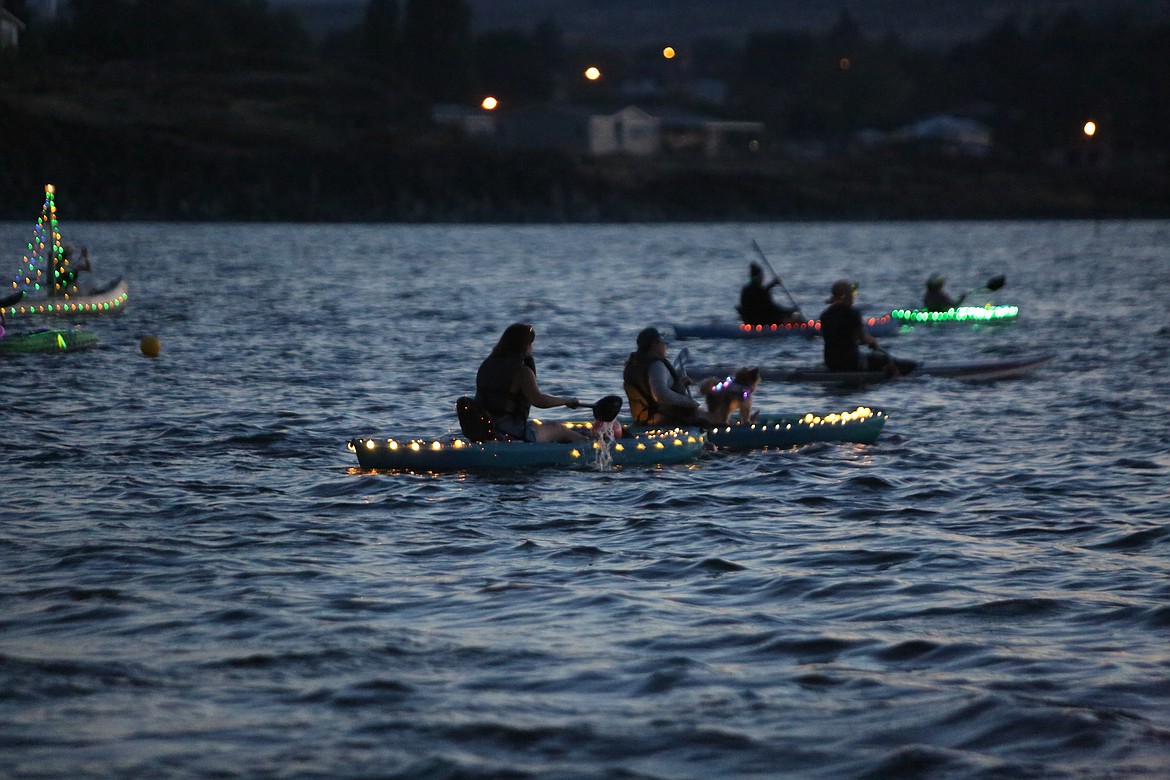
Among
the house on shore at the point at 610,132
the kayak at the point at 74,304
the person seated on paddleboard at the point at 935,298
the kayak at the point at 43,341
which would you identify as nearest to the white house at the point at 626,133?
the house on shore at the point at 610,132

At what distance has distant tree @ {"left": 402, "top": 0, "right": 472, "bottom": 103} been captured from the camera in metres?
135

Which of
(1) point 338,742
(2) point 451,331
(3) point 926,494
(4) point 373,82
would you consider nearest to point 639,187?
(4) point 373,82

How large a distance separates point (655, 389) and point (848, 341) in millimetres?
6515

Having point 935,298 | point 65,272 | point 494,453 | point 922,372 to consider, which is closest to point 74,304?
point 65,272

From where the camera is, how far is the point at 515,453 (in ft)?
49.5

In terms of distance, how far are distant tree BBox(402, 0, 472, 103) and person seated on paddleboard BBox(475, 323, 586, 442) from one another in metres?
122

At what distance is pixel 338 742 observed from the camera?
7.80 m

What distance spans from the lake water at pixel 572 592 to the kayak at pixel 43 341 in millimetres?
830

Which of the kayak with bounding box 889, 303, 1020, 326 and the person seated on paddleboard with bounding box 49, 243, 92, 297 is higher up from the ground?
the person seated on paddleboard with bounding box 49, 243, 92, 297

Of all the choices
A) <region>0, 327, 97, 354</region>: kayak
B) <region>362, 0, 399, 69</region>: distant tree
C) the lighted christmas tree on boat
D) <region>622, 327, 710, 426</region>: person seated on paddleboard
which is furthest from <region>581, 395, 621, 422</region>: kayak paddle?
<region>362, 0, 399, 69</region>: distant tree

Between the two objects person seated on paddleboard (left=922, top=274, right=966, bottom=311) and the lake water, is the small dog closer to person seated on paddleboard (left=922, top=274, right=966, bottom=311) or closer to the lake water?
the lake water

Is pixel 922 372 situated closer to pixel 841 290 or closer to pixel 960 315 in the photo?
pixel 841 290

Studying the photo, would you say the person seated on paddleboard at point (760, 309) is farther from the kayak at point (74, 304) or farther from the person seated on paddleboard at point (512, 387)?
the person seated on paddleboard at point (512, 387)

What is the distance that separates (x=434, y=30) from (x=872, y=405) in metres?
119
